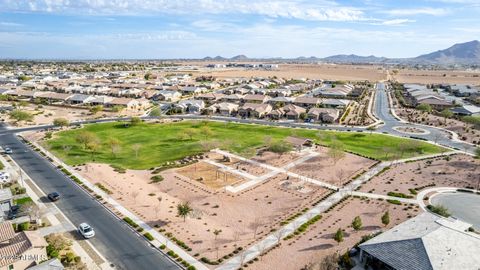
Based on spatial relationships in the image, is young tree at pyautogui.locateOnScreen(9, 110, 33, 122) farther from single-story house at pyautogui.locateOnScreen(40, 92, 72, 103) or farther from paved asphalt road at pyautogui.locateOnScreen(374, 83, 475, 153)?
paved asphalt road at pyautogui.locateOnScreen(374, 83, 475, 153)

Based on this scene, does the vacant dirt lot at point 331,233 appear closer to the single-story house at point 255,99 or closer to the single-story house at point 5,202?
the single-story house at point 5,202

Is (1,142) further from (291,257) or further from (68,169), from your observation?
(291,257)

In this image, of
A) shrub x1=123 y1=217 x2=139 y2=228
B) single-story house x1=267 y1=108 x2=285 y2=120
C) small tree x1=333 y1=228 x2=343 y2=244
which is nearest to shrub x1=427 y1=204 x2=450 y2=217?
small tree x1=333 y1=228 x2=343 y2=244

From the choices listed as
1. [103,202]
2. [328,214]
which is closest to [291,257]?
[328,214]

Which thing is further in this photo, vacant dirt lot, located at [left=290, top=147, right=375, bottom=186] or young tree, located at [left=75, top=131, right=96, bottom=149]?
young tree, located at [left=75, top=131, right=96, bottom=149]

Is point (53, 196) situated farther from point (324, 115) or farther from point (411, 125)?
point (411, 125)
